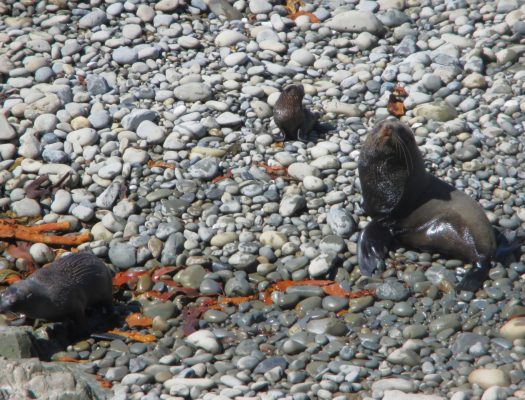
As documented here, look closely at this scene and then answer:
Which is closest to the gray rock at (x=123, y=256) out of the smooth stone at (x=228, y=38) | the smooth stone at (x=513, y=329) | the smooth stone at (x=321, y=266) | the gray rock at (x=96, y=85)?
the smooth stone at (x=321, y=266)

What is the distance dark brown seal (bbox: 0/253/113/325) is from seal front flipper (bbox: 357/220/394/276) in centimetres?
212

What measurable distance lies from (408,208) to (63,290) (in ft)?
10.2

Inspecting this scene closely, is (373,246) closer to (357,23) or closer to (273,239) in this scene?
(273,239)

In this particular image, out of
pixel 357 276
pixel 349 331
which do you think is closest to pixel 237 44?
pixel 357 276

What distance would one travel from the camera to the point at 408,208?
328 inches

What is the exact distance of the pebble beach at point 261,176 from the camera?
670 cm

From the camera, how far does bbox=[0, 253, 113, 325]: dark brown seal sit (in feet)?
23.0

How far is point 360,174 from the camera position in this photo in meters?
8.38

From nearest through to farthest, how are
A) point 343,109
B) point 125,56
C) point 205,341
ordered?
point 205,341 → point 343,109 → point 125,56

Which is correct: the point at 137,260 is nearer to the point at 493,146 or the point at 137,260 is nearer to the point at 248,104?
the point at 248,104

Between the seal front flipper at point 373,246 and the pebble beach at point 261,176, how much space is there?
0.37 feet

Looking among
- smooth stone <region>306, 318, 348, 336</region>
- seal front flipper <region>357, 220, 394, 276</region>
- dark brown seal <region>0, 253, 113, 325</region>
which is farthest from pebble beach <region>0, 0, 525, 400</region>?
dark brown seal <region>0, 253, 113, 325</region>

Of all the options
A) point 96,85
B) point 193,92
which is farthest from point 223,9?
point 96,85

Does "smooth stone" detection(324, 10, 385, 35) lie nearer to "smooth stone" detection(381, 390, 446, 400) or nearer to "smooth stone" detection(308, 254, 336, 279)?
Result: "smooth stone" detection(308, 254, 336, 279)
